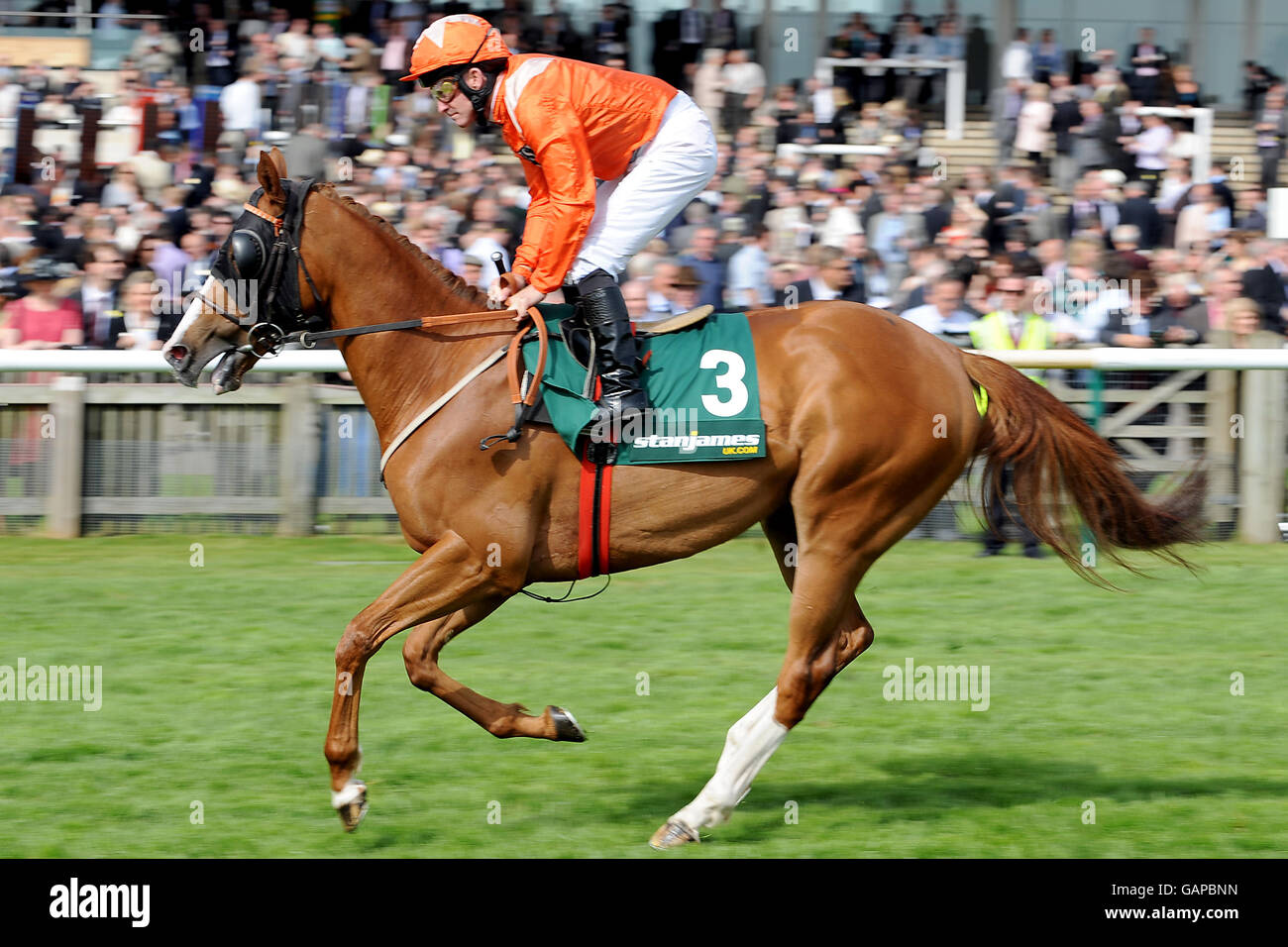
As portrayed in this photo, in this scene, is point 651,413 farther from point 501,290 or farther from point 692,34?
point 692,34

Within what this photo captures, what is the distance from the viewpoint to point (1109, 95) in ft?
39.0

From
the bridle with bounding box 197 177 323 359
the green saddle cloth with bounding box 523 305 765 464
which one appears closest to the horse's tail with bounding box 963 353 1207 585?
the green saddle cloth with bounding box 523 305 765 464

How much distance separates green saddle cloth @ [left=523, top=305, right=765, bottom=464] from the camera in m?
4.21

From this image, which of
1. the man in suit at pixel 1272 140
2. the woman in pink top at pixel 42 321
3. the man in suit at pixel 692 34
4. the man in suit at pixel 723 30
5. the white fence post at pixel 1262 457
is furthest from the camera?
the man in suit at pixel 723 30

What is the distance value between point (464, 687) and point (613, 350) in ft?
3.42

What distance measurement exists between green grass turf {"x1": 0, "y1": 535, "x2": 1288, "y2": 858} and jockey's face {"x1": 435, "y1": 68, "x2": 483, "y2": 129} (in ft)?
6.06

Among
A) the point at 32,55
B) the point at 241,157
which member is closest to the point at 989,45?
the point at 241,157

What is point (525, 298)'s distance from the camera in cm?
420

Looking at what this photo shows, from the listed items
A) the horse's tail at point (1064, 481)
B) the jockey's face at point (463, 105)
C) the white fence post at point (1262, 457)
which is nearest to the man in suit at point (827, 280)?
the white fence post at point (1262, 457)

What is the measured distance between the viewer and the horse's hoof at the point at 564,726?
4516mm

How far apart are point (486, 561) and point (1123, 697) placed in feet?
8.45

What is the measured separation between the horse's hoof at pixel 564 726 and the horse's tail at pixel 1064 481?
4.54 ft

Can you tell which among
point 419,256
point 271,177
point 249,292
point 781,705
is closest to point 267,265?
point 249,292

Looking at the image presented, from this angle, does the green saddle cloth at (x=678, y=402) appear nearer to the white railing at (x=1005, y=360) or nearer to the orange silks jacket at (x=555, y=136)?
the orange silks jacket at (x=555, y=136)
